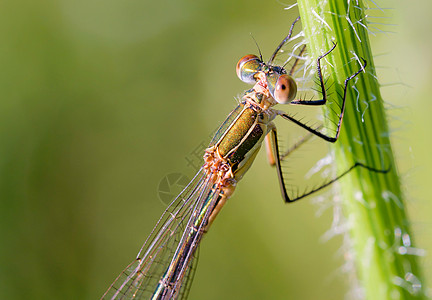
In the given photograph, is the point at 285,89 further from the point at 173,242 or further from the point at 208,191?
the point at 173,242

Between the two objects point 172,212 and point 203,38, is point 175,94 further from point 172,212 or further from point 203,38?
point 172,212

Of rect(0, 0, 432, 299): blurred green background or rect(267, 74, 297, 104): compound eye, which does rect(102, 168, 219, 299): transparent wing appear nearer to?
rect(267, 74, 297, 104): compound eye

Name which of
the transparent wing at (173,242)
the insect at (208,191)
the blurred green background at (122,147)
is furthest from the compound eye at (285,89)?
the blurred green background at (122,147)

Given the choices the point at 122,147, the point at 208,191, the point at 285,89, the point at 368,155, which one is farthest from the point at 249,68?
the point at 122,147

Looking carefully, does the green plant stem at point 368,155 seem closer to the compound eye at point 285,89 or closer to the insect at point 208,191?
the compound eye at point 285,89

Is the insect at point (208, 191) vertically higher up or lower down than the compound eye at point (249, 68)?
lower down

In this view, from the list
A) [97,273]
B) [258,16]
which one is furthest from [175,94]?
[97,273]
